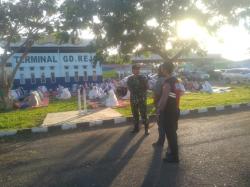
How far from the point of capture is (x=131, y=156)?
706 cm

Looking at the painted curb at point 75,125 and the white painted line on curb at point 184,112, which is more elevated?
the white painted line on curb at point 184,112

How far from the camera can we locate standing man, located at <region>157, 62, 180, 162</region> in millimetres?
6348

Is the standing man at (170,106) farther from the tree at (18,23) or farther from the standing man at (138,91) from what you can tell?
the tree at (18,23)

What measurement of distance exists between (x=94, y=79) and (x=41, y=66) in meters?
4.82

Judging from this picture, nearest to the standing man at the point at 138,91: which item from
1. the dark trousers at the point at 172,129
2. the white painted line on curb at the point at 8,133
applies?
the dark trousers at the point at 172,129

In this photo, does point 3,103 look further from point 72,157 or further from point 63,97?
point 72,157

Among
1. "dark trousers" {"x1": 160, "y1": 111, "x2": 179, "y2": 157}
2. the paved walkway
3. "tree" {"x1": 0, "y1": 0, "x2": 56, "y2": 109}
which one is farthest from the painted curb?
"tree" {"x1": 0, "y1": 0, "x2": 56, "y2": 109}

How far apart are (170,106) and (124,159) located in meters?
1.36

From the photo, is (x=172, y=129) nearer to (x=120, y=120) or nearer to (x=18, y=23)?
(x=120, y=120)

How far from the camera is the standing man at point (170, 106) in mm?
6348

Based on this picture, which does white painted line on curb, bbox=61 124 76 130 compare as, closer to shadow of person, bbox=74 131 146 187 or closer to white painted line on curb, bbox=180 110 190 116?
shadow of person, bbox=74 131 146 187

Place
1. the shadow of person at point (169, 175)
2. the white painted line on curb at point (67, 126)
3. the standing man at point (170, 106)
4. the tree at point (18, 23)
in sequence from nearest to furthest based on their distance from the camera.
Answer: the shadow of person at point (169, 175) < the standing man at point (170, 106) < the white painted line on curb at point (67, 126) < the tree at point (18, 23)

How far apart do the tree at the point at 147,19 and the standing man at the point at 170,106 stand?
10116 mm

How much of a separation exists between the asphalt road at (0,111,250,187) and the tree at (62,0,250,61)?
7756mm
